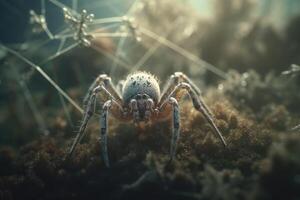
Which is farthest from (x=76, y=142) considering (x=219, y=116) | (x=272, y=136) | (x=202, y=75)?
(x=202, y=75)

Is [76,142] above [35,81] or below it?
below

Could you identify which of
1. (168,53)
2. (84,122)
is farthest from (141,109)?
(168,53)

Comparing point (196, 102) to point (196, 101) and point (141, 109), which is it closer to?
point (196, 101)

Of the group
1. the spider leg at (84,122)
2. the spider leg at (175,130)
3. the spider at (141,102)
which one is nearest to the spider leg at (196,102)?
the spider at (141,102)

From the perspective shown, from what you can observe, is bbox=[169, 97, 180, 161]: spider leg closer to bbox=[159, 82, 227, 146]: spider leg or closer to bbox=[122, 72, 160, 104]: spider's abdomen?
bbox=[159, 82, 227, 146]: spider leg

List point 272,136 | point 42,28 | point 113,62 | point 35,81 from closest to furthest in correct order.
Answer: point 272,136
point 42,28
point 113,62
point 35,81

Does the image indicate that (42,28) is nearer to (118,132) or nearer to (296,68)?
(118,132)

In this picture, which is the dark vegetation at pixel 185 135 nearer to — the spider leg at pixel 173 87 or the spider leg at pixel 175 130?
the spider leg at pixel 175 130

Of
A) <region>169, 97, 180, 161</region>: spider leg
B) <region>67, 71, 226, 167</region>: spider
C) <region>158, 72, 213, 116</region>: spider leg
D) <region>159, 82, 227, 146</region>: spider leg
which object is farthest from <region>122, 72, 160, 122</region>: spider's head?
<region>169, 97, 180, 161</region>: spider leg
